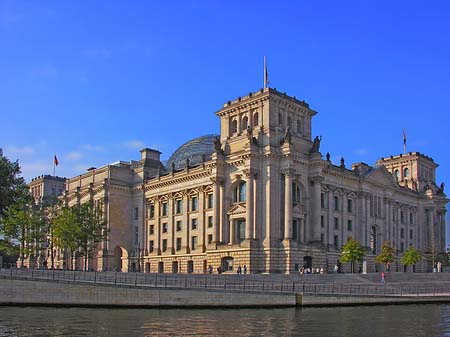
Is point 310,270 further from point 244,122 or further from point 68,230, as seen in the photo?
point 68,230

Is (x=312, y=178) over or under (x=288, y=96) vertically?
under

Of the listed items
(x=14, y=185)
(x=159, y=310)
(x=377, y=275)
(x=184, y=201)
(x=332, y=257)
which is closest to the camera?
(x=159, y=310)

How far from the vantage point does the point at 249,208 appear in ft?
279

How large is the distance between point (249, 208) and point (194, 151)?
30669mm

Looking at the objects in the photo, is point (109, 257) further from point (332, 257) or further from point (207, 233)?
point (332, 257)

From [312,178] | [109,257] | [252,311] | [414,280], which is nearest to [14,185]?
[109,257]

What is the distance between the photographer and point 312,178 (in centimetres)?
8975

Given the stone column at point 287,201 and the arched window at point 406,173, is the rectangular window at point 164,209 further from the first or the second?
the arched window at point 406,173

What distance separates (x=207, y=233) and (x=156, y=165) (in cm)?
2434

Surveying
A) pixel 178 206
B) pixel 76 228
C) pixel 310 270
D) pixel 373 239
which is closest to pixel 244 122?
pixel 178 206

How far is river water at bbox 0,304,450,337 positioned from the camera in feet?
118

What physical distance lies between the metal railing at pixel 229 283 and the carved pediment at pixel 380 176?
34.1 metres

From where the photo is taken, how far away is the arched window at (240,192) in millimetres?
88250

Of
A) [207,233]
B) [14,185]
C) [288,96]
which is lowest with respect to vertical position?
[207,233]
